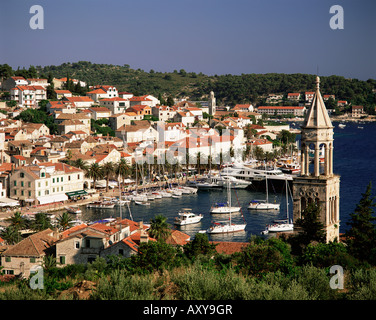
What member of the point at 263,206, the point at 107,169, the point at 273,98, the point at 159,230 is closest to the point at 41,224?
the point at 159,230

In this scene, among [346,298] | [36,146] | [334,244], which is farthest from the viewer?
[36,146]

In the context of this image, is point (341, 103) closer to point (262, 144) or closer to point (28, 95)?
point (262, 144)

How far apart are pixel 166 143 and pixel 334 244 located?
36578 millimetres

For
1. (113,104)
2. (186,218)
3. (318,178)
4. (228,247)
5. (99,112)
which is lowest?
(186,218)

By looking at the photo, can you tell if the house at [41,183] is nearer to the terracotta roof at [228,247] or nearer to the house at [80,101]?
the terracotta roof at [228,247]

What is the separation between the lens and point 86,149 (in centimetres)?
4531

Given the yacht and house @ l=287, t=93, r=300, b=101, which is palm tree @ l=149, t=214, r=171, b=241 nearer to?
the yacht

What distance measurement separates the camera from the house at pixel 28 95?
55.2 meters

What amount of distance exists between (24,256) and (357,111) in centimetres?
10229

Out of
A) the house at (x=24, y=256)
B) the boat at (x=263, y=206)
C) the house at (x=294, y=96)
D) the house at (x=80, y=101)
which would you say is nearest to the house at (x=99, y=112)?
the house at (x=80, y=101)

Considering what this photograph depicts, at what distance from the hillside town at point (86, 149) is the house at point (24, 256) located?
0.03 meters

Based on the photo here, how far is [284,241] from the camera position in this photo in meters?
15.5
